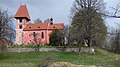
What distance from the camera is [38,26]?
Result: 264 feet

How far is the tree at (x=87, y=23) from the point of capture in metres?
49.8

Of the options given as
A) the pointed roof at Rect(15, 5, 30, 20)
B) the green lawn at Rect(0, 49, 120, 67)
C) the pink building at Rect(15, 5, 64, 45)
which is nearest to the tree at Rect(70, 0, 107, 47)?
the green lawn at Rect(0, 49, 120, 67)

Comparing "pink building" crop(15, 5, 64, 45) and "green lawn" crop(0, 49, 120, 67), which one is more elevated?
"pink building" crop(15, 5, 64, 45)

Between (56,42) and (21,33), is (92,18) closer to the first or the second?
(56,42)

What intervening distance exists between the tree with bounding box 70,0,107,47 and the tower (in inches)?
1232

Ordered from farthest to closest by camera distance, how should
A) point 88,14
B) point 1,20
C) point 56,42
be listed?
point 56,42 → point 88,14 → point 1,20

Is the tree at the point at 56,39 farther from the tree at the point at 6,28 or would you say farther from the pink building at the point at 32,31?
the tree at the point at 6,28

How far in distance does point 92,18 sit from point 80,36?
4.43 meters

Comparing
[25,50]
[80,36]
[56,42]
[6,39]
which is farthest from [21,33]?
[6,39]

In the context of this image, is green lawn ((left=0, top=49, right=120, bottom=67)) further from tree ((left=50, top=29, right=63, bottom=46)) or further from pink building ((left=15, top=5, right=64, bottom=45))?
pink building ((left=15, top=5, right=64, bottom=45))

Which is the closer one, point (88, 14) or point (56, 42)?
point (88, 14)

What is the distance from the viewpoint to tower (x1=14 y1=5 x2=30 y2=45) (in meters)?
79.7

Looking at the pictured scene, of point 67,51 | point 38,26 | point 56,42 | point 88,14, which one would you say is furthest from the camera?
point 38,26

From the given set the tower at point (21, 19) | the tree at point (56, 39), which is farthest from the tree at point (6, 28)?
the tower at point (21, 19)
